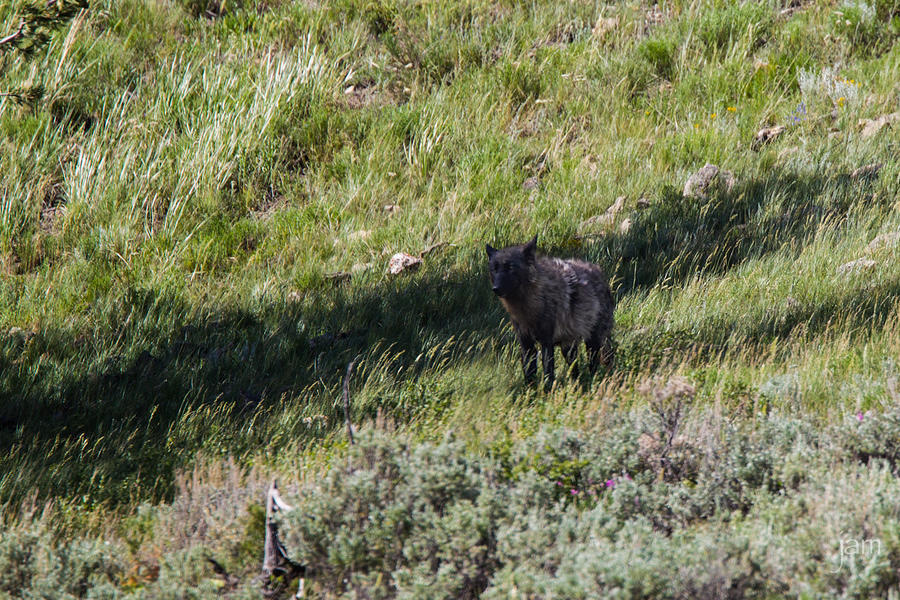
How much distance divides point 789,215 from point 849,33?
5208mm

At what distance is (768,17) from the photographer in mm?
13859

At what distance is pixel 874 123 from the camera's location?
11.3 meters

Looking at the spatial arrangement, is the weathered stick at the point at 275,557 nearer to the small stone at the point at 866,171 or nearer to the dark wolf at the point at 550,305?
the dark wolf at the point at 550,305

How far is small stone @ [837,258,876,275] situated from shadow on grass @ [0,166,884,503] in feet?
1.99

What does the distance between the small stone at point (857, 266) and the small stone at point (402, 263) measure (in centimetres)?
472

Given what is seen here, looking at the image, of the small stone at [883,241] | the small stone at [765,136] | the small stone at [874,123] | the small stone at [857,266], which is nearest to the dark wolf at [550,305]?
the small stone at [857,266]

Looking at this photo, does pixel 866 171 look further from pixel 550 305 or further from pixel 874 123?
pixel 550 305

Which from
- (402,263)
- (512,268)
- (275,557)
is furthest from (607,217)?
(275,557)

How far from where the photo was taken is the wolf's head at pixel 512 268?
6.85 meters

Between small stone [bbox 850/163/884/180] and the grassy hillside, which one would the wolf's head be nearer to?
the grassy hillside

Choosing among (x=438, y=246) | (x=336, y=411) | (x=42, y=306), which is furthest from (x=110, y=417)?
(x=438, y=246)

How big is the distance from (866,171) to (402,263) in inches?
235

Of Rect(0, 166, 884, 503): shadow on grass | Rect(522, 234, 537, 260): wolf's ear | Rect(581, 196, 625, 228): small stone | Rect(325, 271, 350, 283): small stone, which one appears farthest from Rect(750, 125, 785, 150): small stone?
Rect(325, 271, 350, 283): small stone

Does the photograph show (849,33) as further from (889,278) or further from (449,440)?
(449,440)
